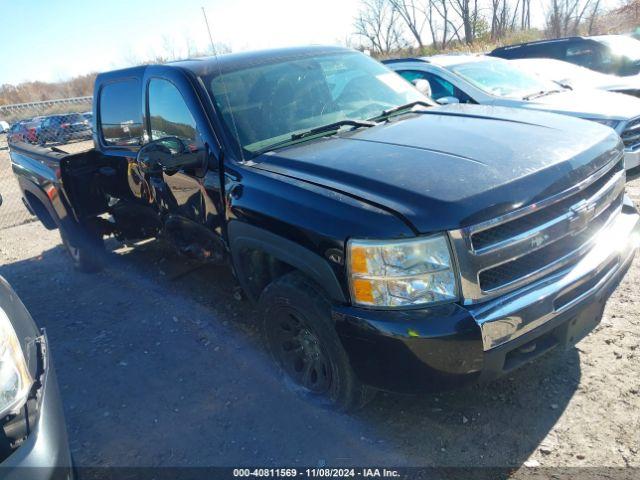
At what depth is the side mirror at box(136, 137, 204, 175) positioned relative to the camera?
3113 millimetres

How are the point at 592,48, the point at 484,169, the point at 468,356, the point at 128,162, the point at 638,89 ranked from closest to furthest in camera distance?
the point at 468,356 → the point at 484,169 → the point at 128,162 → the point at 638,89 → the point at 592,48

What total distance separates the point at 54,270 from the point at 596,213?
5710 mm

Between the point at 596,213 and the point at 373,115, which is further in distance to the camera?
the point at 373,115

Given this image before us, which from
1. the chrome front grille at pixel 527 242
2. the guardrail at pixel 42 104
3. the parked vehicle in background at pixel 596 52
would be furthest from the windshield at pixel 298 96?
the guardrail at pixel 42 104

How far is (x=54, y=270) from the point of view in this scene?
236 inches

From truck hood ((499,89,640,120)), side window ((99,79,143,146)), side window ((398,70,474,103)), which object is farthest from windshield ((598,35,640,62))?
side window ((99,79,143,146))

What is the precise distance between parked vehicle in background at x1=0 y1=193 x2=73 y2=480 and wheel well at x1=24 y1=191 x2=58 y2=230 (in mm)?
3966

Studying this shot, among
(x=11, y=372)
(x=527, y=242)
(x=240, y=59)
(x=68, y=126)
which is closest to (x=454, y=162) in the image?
(x=527, y=242)

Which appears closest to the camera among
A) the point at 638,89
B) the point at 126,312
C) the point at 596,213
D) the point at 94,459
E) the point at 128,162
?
the point at 596,213

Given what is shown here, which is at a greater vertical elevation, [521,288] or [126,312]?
[521,288]

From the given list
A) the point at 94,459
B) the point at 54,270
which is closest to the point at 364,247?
the point at 94,459

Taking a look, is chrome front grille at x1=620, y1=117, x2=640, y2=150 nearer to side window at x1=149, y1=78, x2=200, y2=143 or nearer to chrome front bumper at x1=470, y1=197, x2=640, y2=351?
chrome front bumper at x1=470, y1=197, x2=640, y2=351

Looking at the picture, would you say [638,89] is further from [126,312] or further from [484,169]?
[126,312]

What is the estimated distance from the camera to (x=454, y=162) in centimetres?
246
